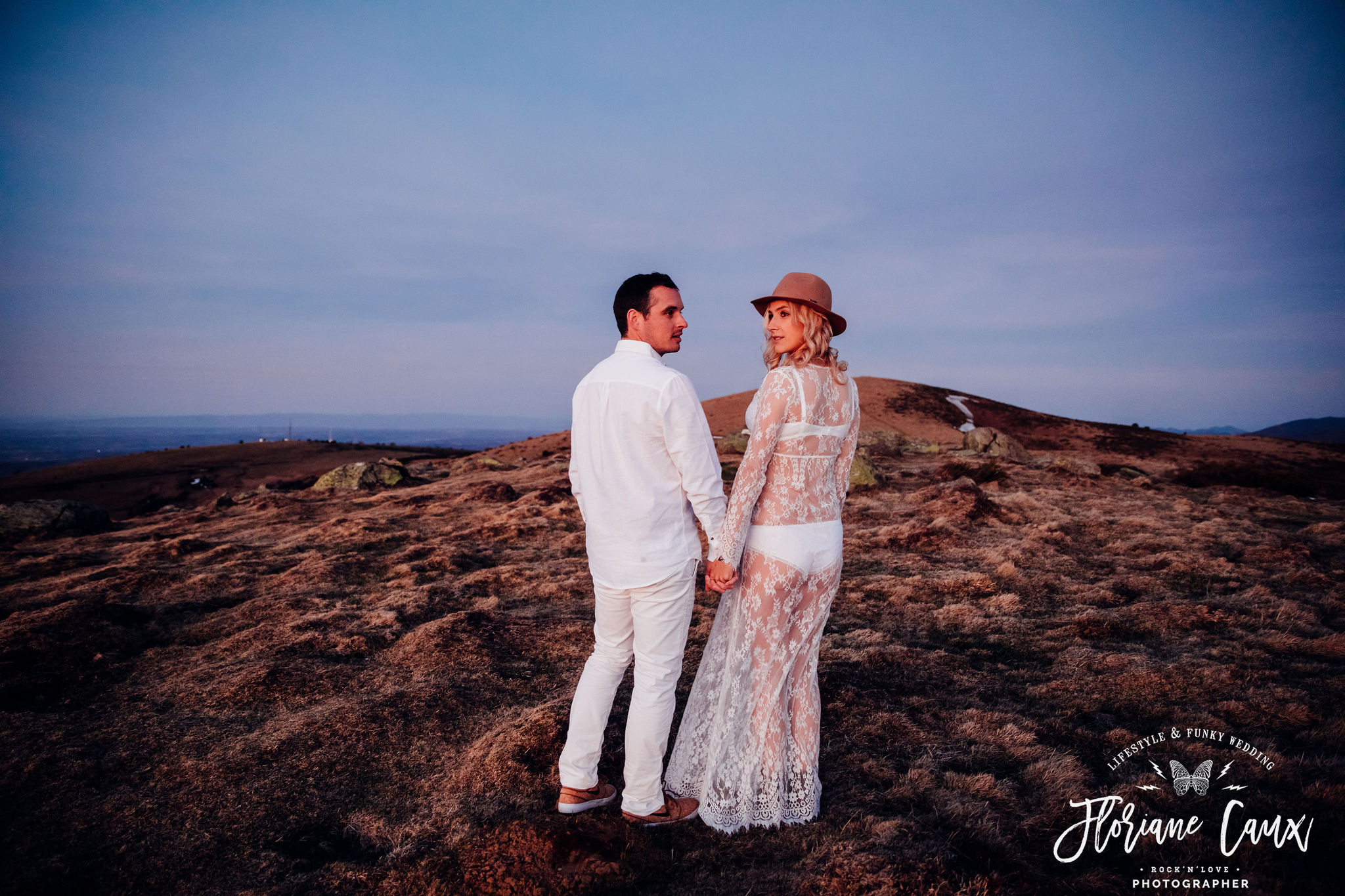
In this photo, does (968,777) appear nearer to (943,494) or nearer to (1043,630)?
(1043,630)

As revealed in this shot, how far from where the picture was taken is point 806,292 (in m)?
3.02

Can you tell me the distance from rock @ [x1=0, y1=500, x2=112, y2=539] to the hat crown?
1778 cm

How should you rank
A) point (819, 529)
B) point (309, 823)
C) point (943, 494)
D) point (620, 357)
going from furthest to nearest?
point (943, 494) → point (309, 823) → point (819, 529) → point (620, 357)

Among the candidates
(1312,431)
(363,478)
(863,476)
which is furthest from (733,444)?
(1312,431)

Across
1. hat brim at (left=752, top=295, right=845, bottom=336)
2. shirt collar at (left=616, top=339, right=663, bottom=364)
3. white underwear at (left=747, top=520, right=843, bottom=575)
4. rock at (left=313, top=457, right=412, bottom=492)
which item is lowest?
rock at (left=313, top=457, right=412, bottom=492)

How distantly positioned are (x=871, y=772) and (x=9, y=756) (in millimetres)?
5669

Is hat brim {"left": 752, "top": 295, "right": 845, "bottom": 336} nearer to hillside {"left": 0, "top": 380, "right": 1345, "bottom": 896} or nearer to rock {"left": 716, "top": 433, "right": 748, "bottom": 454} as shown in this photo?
hillside {"left": 0, "top": 380, "right": 1345, "bottom": 896}

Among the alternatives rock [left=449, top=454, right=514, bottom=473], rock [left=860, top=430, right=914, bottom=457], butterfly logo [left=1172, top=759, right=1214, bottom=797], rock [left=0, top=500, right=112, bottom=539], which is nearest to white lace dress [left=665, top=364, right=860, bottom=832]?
butterfly logo [left=1172, top=759, right=1214, bottom=797]

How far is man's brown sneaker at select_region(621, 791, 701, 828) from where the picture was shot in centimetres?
328

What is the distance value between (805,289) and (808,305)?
8cm

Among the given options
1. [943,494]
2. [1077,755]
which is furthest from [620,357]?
[943,494]

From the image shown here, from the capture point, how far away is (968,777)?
3.83 metres

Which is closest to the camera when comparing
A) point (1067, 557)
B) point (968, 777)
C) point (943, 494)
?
point (968, 777)

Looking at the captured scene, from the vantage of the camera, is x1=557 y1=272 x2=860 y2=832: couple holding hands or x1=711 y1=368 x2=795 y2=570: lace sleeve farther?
x1=711 y1=368 x2=795 y2=570: lace sleeve
